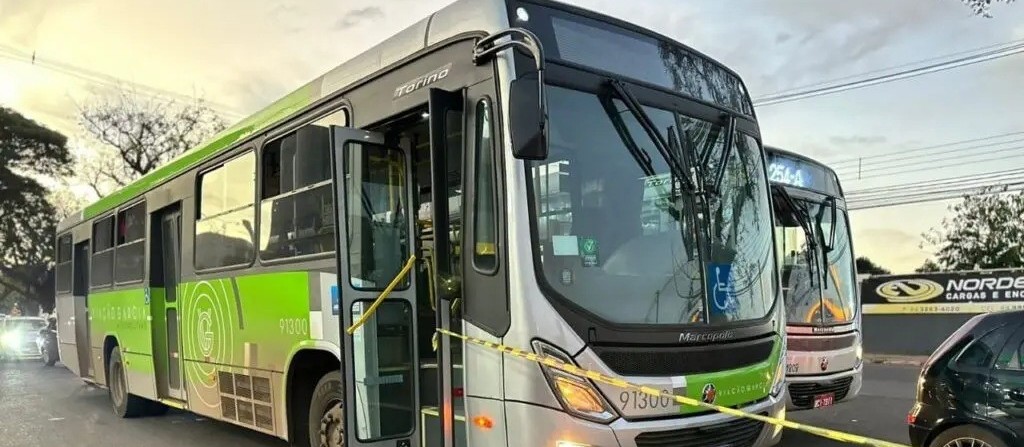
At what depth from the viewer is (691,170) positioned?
4.64 metres

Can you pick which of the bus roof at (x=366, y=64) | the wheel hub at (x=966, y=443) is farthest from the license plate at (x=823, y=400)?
the bus roof at (x=366, y=64)

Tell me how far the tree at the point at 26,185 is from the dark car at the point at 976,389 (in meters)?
43.1

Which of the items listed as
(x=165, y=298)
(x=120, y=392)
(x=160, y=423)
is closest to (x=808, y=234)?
(x=165, y=298)

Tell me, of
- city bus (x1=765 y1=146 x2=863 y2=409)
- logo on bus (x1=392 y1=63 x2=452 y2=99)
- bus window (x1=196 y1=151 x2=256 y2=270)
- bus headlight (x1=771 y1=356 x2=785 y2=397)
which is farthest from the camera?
city bus (x1=765 y1=146 x2=863 y2=409)

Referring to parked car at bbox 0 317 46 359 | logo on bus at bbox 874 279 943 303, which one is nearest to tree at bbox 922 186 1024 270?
logo on bus at bbox 874 279 943 303

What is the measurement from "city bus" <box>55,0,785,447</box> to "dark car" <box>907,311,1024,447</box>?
5.08ft

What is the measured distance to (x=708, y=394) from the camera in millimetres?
4301

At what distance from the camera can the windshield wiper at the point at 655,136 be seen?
446cm

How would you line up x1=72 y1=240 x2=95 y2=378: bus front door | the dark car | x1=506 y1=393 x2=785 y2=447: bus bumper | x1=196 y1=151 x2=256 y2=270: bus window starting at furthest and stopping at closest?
1. x1=72 y1=240 x2=95 y2=378: bus front door
2. x1=196 y1=151 x2=256 y2=270: bus window
3. the dark car
4. x1=506 y1=393 x2=785 y2=447: bus bumper

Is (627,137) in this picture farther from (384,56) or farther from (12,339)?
(12,339)

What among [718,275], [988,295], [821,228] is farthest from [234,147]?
[988,295]

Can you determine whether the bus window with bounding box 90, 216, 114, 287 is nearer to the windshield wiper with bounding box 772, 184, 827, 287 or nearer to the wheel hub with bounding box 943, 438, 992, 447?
the windshield wiper with bounding box 772, 184, 827, 287

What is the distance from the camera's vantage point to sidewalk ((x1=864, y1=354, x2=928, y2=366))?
17.4 meters

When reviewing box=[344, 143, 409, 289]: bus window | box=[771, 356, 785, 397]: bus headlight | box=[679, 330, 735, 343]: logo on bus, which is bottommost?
box=[771, 356, 785, 397]: bus headlight
